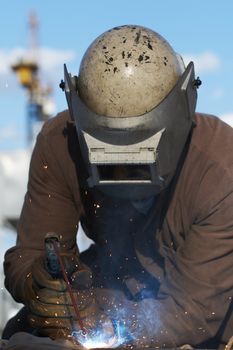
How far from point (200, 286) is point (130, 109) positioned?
83 centimetres

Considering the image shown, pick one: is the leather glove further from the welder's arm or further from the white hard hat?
the white hard hat

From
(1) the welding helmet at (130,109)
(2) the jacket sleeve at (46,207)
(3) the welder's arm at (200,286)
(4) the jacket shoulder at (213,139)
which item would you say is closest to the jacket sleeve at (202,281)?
(3) the welder's arm at (200,286)

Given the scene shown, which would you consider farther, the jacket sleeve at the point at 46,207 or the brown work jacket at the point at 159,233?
the jacket sleeve at the point at 46,207

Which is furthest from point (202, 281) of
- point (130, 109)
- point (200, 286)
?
point (130, 109)

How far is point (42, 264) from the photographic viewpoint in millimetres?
4133

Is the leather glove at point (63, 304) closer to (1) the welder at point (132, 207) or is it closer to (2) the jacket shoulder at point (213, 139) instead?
(1) the welder at point (132, 207)

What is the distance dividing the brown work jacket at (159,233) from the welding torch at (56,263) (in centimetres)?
30

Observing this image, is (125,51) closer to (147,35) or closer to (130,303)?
(147,35)

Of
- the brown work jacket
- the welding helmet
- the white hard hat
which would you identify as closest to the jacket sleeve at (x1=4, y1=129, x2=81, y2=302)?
the brown work jacket

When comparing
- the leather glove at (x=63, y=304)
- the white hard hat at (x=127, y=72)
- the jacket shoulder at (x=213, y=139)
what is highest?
the white hard hat at (x=127, y=72)

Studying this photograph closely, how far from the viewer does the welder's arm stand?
4.20 metres

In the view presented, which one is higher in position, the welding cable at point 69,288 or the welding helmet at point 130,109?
the welding helmet at point 130,109

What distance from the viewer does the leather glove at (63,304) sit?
4.09 meters

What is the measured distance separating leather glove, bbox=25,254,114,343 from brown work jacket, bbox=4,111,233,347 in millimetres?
207
